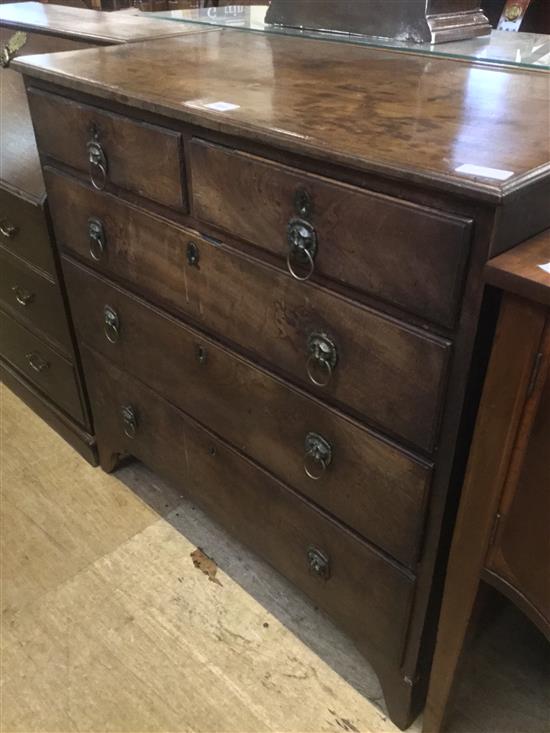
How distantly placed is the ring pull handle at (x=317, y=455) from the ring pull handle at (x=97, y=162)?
560mm

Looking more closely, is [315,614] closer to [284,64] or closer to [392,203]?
[392,203]

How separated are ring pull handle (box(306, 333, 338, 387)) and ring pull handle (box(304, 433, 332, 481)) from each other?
0.30ft

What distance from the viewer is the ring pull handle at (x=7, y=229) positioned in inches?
58.5

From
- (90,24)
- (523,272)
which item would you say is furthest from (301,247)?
(90,24)

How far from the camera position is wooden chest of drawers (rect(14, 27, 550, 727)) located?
738 millimetres

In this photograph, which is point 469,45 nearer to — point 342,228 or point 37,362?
point 342,228

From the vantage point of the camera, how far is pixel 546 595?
831mm

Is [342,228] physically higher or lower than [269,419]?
higher

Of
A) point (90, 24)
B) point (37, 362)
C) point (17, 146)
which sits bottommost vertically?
point (37, 362)

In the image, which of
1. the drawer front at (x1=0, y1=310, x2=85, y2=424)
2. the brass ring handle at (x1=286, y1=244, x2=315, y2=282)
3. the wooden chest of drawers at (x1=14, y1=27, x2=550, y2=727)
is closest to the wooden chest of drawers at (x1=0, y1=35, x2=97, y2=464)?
the drawer front at (x1=0, y1=310, x2=85, y2=424)

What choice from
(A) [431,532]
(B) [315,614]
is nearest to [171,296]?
(A) [431,532]

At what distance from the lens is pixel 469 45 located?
1.22 m

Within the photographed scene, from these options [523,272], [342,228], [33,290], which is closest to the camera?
[523,272]

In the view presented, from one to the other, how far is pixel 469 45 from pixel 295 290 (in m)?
0.68
